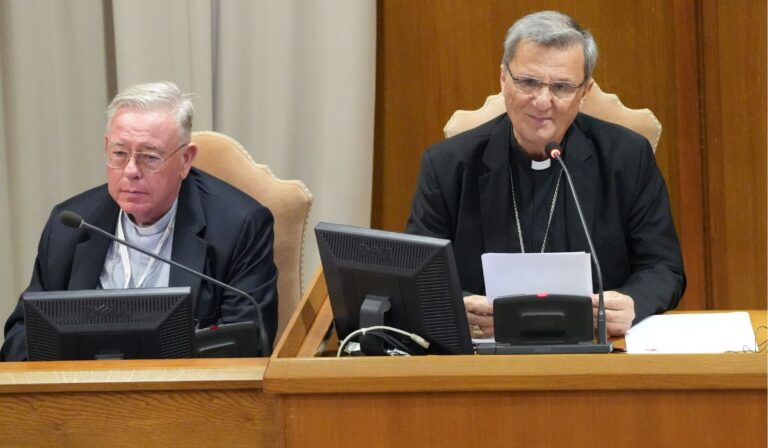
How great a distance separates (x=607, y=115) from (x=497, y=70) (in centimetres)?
100

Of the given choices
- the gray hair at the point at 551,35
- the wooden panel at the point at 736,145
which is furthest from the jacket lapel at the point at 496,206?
the wooden panel at the point at 736,145

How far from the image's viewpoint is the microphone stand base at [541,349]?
2.25 metres

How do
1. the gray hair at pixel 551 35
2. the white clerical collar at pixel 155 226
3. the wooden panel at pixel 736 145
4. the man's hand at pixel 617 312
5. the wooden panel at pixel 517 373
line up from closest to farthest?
the wooden panel at pixel 517 373
the man's hand at pixel 617 312
the gray hair at pixel 551 35
the white clerical collar at pixel 155 226
the wooden panel at pixel 736 145

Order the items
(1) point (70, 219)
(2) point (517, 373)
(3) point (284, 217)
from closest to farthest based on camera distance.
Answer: (2) point (517, 373)
(1) point (70, 219)
(3) point (284, 217)

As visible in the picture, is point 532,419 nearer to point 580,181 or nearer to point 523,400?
point 523,400

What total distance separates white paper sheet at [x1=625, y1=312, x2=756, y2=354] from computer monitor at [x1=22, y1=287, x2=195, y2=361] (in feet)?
3.07

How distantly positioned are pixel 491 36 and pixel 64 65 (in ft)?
5.19

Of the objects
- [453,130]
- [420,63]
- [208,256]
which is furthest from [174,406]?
[420,63]

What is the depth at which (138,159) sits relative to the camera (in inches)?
121

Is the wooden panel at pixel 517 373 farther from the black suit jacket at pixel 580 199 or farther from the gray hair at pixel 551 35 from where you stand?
the gray hair at pixel 551 35

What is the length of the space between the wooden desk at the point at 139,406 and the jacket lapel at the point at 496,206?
101 centimetres

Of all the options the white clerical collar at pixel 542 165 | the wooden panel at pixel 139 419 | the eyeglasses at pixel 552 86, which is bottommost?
the wooden panel at pixel 139 419

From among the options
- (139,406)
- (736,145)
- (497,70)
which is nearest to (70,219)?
(139,406)

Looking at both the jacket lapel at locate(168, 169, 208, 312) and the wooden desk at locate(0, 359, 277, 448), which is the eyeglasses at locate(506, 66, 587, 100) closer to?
the jacket lapel at locate(168, 169, 208, 312)
